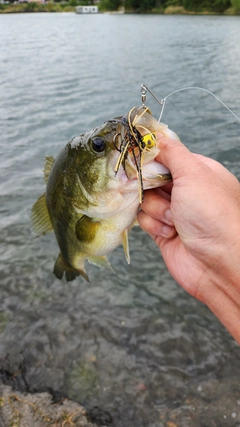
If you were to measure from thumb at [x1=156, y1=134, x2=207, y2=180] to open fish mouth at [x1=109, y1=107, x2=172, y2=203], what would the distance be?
6 centimetres

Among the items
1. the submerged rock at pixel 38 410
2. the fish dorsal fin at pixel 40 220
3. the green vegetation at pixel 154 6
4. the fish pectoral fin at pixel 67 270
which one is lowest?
the submerged rock at pixel 38 410

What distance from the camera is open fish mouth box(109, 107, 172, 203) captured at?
2.02m

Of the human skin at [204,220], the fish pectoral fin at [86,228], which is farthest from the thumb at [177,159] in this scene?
the fish pectoral fin at [86,228]

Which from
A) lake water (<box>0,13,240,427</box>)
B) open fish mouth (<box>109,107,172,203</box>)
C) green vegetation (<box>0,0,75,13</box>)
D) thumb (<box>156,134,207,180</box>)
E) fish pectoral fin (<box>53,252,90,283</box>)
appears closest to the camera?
open fish mouth (<box>109,107,172,203</box>)

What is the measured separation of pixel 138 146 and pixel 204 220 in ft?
1.96

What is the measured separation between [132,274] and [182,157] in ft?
12.1

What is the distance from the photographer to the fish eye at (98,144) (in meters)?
2.15

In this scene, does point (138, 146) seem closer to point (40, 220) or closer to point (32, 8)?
point (40, 220)

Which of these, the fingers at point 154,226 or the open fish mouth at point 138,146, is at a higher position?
the open fish mouth at point 138,146

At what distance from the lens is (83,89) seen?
616 inches

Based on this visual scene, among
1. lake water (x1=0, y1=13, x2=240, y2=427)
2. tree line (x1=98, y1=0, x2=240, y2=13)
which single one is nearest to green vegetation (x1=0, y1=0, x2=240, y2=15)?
tree line (x1=98, y1=0, x2=240, y2=13)

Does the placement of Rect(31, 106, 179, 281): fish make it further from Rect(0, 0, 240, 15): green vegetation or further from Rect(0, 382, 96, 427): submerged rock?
Rect(0, 0, 240, 15): green vegetation

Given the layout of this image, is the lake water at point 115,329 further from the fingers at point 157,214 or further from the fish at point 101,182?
the fingers at point 157,214

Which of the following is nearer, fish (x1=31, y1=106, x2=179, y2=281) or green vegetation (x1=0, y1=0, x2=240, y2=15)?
fish (x1=31, y1=106, x2=179, y2=281)
